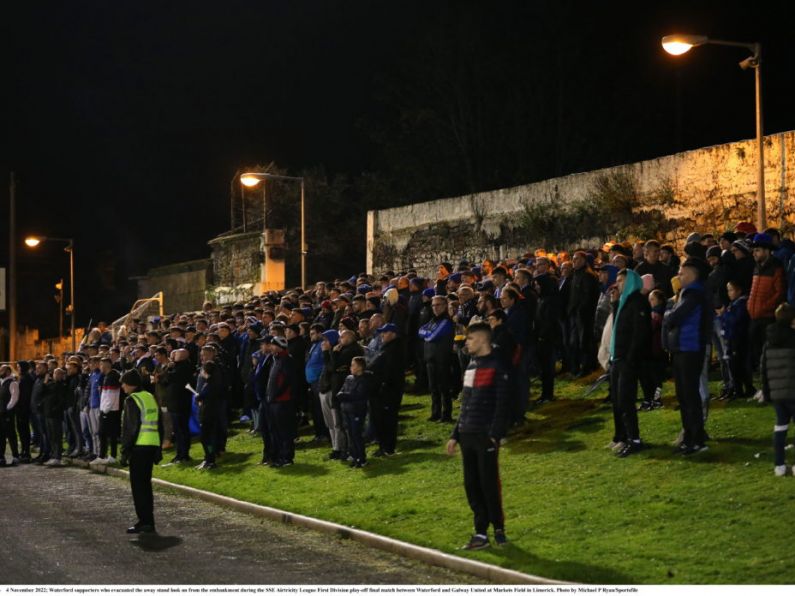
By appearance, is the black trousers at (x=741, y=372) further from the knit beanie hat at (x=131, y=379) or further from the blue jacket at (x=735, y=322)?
the knit beanie hat at (x=131, y=379)

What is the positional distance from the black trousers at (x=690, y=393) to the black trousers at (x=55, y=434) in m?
15.0

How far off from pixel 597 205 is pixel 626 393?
43.4 feet

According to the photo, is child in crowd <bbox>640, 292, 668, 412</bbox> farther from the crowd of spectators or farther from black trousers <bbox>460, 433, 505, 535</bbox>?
black trousers <bbox>460, 433, 505, 535</bbox>

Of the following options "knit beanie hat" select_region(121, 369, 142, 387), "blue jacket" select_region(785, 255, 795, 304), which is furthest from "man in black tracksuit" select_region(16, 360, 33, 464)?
"blue jacket" select_region(785, 255, 795, 304)

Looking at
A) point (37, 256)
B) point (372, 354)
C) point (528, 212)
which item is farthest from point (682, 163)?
point (37, 256)

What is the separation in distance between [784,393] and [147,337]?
1637cm

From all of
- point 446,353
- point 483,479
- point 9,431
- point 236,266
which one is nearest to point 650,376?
point 446,353

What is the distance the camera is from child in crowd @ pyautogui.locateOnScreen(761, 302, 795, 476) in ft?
38.5

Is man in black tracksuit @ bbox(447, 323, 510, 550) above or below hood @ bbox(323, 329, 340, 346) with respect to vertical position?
below

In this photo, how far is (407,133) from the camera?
5278 centimetres

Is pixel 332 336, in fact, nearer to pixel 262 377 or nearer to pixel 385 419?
pixel 262 377

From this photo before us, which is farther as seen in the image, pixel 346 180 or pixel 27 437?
pixel 346 180

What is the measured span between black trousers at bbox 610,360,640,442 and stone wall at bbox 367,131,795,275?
880 centimetres

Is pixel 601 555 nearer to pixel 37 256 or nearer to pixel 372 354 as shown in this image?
pixel 372 354
